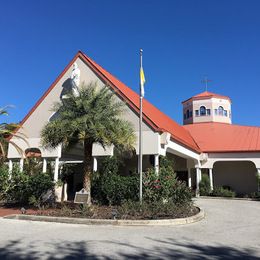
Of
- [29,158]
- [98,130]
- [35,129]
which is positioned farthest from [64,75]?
[98,130]

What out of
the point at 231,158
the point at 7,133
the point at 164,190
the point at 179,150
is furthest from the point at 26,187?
the point at 231,158

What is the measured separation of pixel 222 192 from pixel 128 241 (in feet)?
61.5

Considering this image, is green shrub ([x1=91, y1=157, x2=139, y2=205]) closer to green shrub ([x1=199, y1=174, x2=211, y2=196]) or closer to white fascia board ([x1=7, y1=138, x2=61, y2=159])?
white fascia board ([x1=7, y1=138, x2=61, y2=159])

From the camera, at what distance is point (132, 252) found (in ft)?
24.9

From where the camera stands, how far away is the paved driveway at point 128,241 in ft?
24.3

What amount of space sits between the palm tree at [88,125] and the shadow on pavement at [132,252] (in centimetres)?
632

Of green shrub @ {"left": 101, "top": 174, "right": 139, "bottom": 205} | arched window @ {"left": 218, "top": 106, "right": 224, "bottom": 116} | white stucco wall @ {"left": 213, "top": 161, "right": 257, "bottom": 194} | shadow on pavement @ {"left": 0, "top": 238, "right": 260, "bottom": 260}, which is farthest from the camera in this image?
arched window @ {"left": 218, "top": 106, "right": 224, "bottom": 116}

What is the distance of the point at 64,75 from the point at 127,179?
8.32m

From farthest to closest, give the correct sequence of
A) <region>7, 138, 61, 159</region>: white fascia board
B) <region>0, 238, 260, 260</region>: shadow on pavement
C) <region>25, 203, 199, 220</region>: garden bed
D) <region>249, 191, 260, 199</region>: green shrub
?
<region>249, 191, 260, 199</region>: green shrub, <region>7, 138, 61, 159</region>: white fascia board, <region>25, 203, 199, 220</region>: garden bed, <region>0, 238, 260, 260</region>: shadow on pavement

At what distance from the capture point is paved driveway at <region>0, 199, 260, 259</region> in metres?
7.41

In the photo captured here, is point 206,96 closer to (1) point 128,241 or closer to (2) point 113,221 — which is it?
(2) point 113,221

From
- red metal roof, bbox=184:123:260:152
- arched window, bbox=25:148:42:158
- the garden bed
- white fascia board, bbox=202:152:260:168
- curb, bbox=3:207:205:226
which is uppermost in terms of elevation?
red metal roof, bbox=184:123:260:152

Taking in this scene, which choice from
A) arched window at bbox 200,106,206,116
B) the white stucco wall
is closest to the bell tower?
arched window at bbox 200,106,206,116

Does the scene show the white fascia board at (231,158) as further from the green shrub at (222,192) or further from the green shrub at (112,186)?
the green shrub at (112,186)
